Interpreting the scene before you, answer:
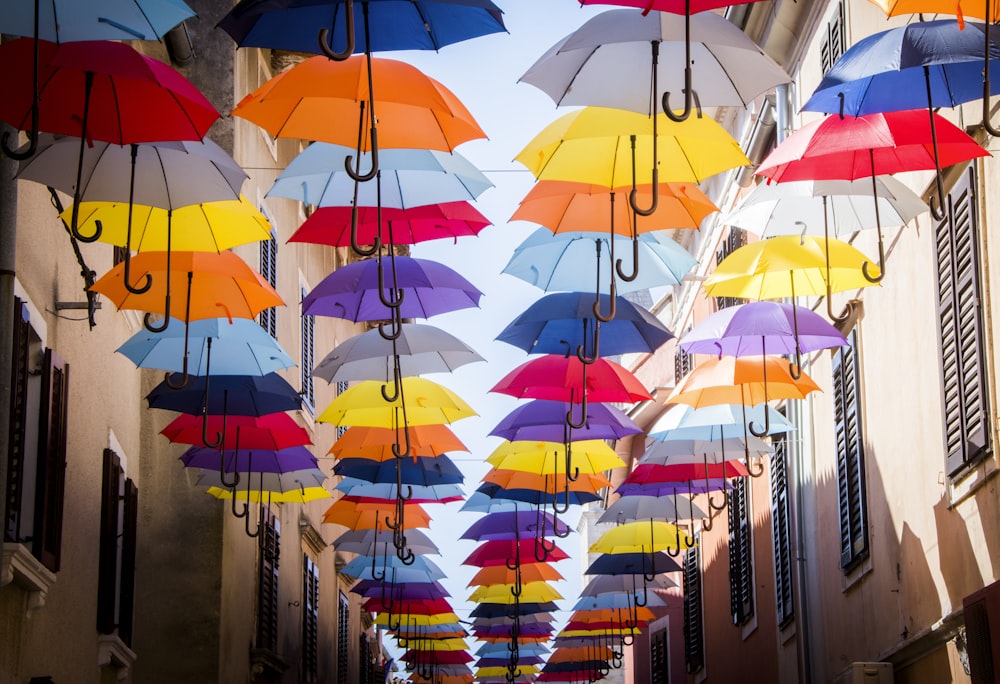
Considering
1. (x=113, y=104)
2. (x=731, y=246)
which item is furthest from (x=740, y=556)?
(x=113, y=104)

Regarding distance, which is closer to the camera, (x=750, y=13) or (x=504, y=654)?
(x=750, y=13)

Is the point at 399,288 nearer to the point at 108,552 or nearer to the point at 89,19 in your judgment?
the point at 108,552

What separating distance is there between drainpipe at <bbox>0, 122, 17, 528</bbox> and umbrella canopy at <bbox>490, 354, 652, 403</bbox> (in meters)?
5.45

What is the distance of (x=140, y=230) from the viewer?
33.7 ft

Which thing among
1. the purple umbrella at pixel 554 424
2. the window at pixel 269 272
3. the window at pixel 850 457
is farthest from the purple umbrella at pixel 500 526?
the window at pixel 850 457

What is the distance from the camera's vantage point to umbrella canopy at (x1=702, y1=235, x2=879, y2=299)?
10773mm

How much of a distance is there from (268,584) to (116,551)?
229 inches

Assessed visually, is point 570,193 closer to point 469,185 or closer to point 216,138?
point 469,185

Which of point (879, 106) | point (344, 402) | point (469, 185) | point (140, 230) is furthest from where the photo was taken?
point (344, 402)

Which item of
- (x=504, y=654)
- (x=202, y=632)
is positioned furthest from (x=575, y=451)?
(x=504, y=654)

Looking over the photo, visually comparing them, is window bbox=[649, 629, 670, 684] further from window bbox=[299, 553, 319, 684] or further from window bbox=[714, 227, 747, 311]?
window bbox=[714, 227, 747, 311]

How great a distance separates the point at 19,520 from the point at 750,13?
1123 cm

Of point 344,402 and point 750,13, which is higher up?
point 750,13

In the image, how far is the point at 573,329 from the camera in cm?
1329
